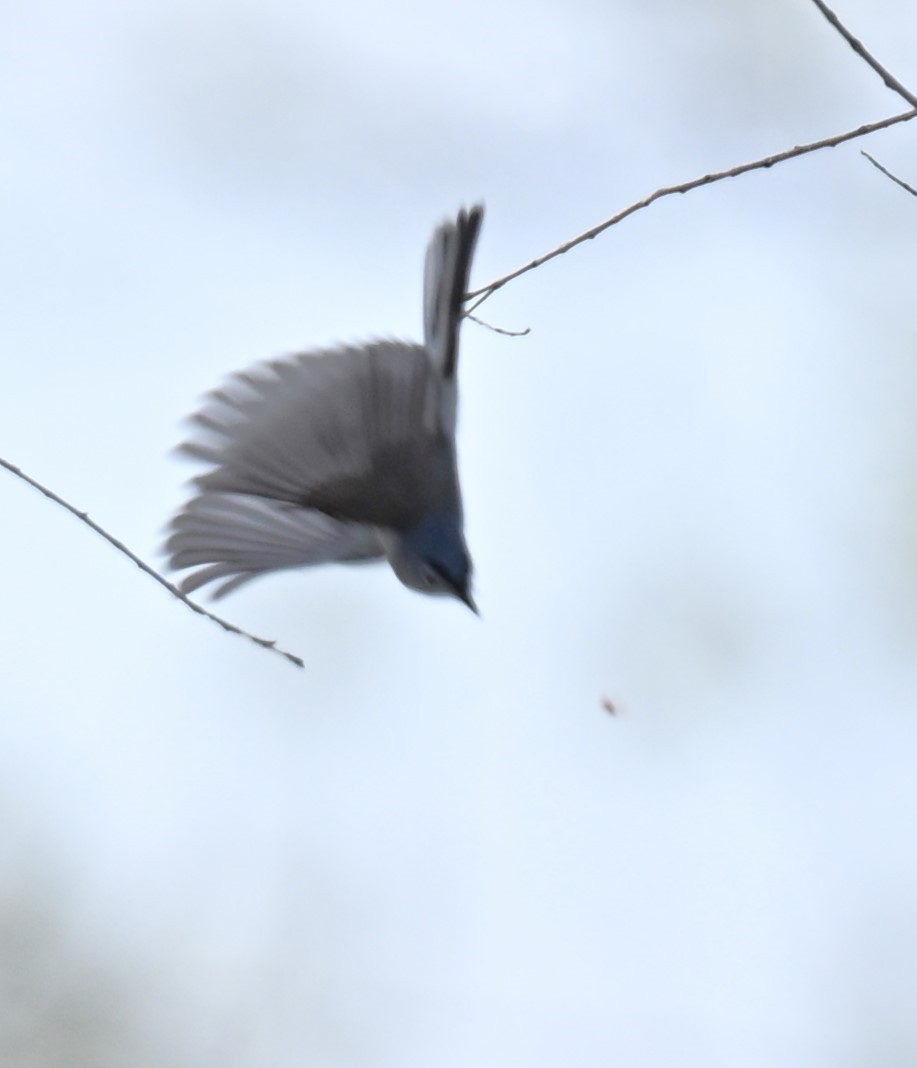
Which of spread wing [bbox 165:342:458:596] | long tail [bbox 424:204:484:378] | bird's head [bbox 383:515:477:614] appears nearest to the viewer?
Answer: spread wing [bbox 165:342:458:596]

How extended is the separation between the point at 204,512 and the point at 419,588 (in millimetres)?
480

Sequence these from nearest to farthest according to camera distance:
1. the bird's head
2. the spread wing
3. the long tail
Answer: the spread wing < the long tail < the bird's head

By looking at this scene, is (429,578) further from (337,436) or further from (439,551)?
(337,436)

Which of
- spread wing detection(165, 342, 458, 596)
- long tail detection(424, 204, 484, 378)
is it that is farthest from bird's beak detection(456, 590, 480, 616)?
long tail detection(424, 204, 484, 378)

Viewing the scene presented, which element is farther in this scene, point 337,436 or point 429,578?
point 429,578

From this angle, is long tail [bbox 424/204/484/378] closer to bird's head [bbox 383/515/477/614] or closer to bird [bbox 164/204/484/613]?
bird [bbox 164/204/484/613]

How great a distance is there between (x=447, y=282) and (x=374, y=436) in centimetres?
30

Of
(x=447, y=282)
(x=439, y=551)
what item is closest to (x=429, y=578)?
(x=439, y=551)

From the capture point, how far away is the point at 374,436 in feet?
8.66

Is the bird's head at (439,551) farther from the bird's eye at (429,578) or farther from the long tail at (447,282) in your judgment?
the long tail at (447,282)

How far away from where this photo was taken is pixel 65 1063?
7.89 metres

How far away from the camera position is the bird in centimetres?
252

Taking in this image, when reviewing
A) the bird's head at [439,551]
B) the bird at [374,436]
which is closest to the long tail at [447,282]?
the bird at [374,436]

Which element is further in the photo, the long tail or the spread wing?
the long tail
